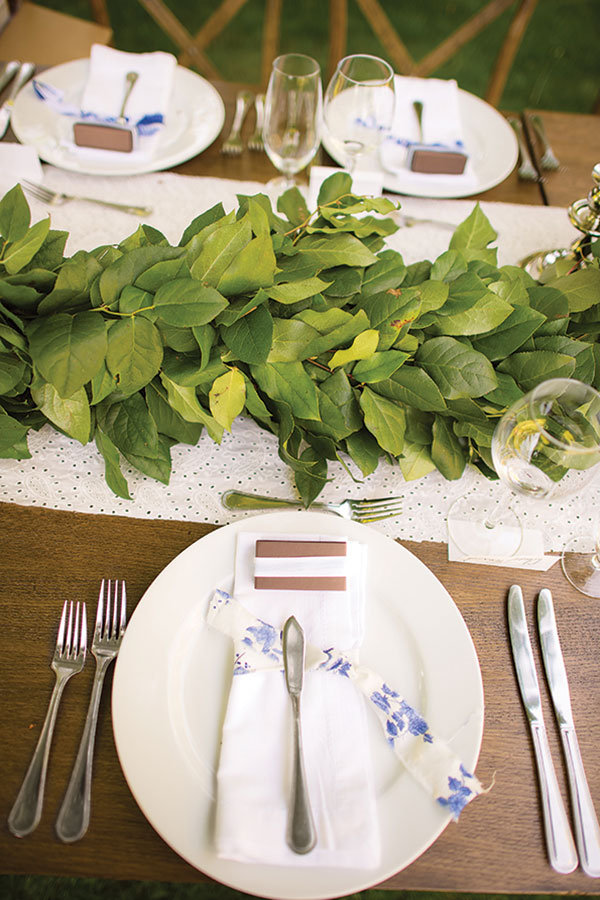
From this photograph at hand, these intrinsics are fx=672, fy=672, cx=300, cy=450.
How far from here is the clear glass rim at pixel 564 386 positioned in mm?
565

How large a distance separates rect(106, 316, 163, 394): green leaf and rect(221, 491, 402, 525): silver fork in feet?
0.58

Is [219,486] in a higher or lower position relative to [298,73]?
lower

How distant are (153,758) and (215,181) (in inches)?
32.0

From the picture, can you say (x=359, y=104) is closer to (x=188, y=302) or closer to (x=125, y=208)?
(x=125, y=208)

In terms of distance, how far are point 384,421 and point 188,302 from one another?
0.73 ft

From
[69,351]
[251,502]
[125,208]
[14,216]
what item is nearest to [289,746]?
[251,502]

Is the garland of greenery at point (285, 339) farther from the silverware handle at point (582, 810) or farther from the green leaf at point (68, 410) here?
the silverware handle at point (582, 810)

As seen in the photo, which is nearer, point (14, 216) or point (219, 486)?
point (14, 216)

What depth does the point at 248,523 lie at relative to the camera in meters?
0.65

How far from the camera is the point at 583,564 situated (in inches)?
27.3

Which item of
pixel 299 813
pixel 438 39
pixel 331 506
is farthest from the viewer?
pixel 438 39

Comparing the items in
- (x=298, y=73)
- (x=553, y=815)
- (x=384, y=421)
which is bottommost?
(x=553, y=815)

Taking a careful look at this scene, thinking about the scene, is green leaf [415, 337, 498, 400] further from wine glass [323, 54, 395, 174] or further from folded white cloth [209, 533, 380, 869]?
wine glass [323, 54, 395, 174]

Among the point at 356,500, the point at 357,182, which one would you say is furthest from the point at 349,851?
the point at 357,182
